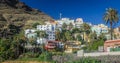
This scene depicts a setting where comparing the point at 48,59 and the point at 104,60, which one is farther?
the point at 48,59

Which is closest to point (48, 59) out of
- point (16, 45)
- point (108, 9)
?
point (16, 45)

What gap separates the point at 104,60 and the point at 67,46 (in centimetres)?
7200

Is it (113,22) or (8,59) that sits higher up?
(113,22)

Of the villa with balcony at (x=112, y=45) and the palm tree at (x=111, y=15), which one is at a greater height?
the palm tree at (x=111, y=15)

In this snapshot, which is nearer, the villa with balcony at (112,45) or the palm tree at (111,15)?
the villa with balcony at (112,45)

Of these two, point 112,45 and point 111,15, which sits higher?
point 111,15

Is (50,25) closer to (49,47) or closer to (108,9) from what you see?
(49,47)

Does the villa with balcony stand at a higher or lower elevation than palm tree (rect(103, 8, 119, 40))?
lower

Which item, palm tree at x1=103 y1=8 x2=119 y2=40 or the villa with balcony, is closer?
the villa with balcony

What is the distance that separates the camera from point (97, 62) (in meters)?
43.6

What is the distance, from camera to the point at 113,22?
8281 centimetres

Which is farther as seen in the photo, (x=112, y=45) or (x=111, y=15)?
(x=111, y=15)

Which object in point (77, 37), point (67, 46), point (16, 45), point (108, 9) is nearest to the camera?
point (16, 45)

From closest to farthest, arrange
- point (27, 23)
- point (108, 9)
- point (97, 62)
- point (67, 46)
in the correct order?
point (97, 62) → point (108, 9) → point (67, 46) → point (27, 23)
